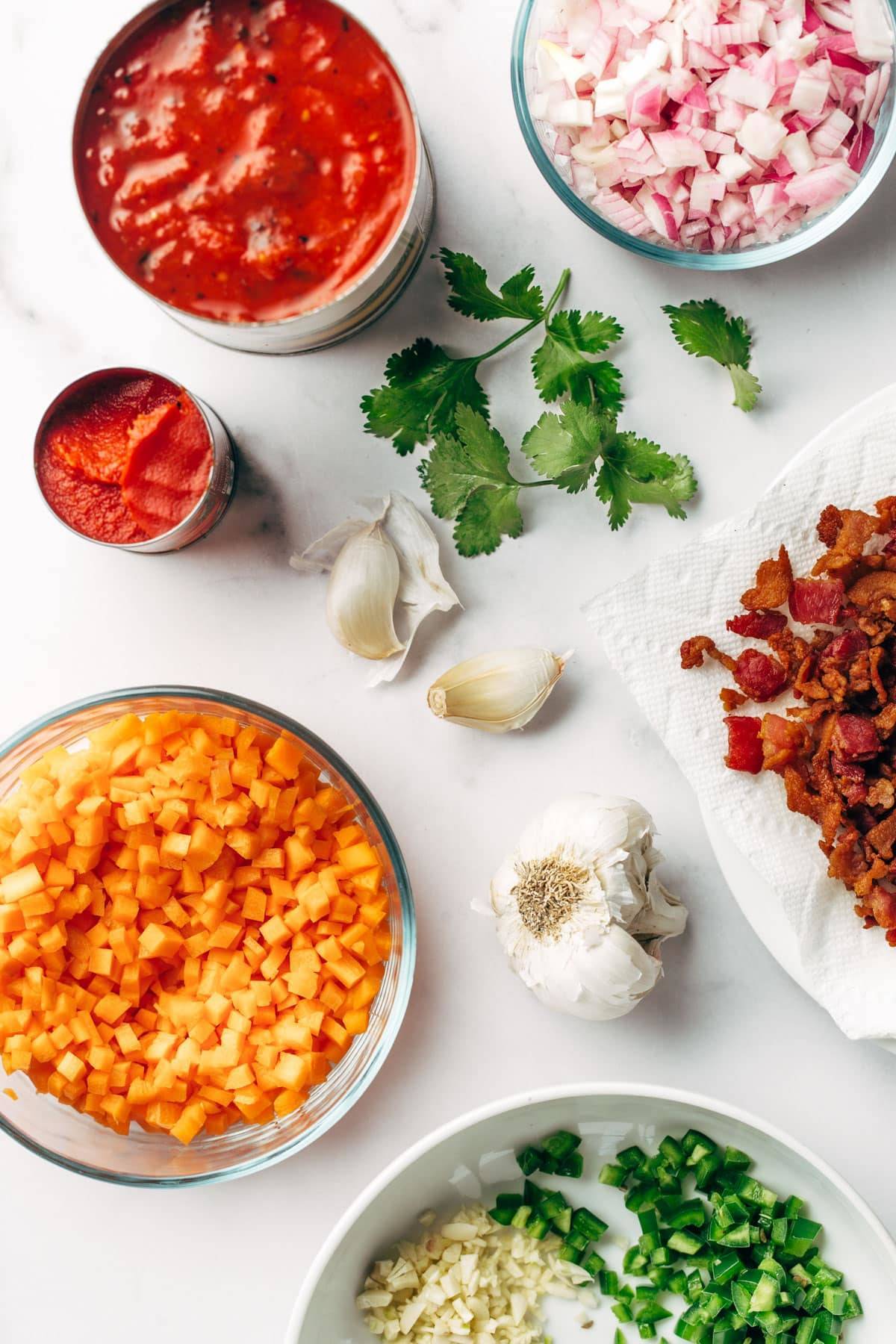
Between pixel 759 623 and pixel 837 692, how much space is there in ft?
0.50

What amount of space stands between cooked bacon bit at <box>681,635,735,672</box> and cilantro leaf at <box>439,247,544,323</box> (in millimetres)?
556

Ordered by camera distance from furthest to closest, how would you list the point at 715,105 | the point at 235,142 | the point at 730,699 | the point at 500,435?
the point at 500,435
the point at 730,699
the point at 715,105
the point at 235,142

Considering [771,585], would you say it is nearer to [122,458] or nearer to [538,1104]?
[538,1104]

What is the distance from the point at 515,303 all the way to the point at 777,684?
0.70 m

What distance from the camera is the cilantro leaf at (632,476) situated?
68.9 inches

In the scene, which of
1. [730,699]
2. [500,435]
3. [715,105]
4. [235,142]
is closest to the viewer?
[235,142]

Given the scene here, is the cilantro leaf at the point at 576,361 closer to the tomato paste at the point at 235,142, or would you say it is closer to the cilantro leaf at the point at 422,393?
the cilantro leaf at the point at 422,393

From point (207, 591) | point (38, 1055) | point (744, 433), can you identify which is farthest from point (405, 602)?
point (38, 1055)

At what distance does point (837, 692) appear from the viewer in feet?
5.31

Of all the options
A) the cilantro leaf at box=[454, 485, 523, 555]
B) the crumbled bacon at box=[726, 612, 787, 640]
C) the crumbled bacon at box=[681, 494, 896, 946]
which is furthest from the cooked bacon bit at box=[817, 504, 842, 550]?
the cilantro leaf at box=[454, 485, 523, 555]

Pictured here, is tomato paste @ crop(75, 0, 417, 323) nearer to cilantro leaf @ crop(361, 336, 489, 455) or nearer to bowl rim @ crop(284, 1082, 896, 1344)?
cilantro leaf @ crop(361, 336, 489, 455)

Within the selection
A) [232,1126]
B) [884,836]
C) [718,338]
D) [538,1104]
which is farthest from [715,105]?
[232,1126]

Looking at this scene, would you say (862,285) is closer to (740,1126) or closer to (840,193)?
(840,193)

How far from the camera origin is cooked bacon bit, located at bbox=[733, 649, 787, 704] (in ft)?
5.49
